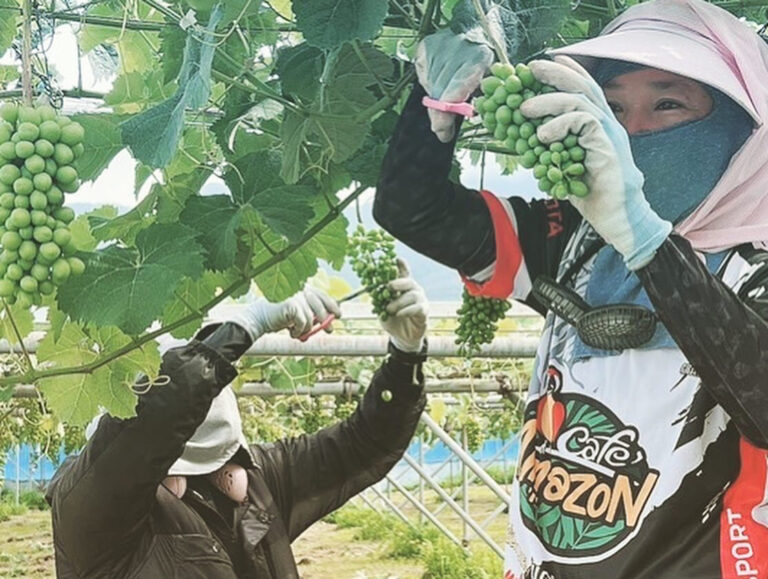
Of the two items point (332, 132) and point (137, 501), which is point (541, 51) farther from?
point (137, 501)

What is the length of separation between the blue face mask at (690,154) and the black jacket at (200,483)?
3.91ft


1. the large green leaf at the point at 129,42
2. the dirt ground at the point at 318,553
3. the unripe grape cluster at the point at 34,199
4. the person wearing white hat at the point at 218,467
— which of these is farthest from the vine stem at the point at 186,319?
the dirt ground at the point at 318,553

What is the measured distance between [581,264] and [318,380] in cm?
445

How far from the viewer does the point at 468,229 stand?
165 centimetres

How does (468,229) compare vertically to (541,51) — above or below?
below

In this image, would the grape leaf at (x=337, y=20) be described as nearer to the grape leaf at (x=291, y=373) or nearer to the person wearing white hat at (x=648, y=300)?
the person wearing white hat at (x=648, y=300)

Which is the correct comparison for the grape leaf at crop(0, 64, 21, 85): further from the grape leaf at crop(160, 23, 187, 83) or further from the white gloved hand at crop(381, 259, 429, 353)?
the white gloved hand at crop(381, 259, 429, 353)

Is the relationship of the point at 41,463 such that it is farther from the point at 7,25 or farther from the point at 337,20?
the point at 337,20

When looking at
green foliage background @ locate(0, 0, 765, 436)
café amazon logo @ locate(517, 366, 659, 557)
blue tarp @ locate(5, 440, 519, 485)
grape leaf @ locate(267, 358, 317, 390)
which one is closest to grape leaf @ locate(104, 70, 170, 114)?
green foliage background @ locate(0, 0, 765, 436)

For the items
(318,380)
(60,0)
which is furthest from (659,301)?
(318,380)

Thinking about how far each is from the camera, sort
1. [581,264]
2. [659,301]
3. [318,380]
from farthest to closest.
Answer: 1. [318,380]
2. [581,264]
3. [659,301]

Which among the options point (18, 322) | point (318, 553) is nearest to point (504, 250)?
point (18, 322)

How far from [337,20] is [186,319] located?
1.65 feet

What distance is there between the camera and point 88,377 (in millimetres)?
1535
